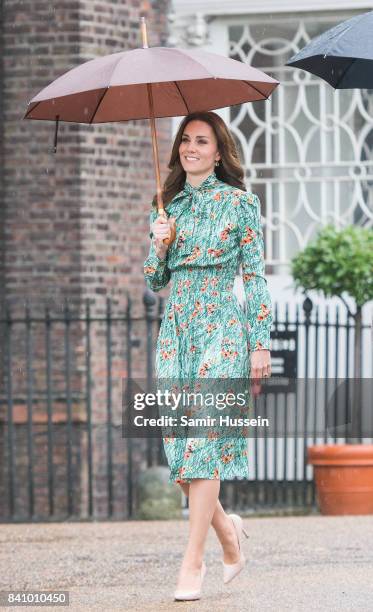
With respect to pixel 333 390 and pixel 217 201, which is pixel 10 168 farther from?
pixel 217 201

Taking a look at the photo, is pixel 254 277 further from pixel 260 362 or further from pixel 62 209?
pixel 62 209

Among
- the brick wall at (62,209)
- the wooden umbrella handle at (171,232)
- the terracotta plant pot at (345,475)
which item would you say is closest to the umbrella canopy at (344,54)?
the wooden umbrella handle at (171,232)

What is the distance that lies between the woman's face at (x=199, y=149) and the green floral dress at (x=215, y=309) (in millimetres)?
124

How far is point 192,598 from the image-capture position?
575 cm

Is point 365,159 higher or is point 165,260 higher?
point 365,159

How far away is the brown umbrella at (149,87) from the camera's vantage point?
18.6 feet

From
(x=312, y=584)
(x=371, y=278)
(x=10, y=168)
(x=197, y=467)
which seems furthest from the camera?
(x=10, y=168)

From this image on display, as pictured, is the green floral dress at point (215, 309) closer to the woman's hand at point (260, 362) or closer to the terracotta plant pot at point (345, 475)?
the woman's hand at point (260, 362)

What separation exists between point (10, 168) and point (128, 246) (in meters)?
1.07

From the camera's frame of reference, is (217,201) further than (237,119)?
No

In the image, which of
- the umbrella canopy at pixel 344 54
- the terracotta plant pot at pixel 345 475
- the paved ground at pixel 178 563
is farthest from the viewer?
the terracotta plant pot at pixel 345 475

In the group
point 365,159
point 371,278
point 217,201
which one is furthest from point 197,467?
point 365,159

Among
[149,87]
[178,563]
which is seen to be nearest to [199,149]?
[149,87]

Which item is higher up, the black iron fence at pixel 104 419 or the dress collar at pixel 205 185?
the dress collar at pixel 205 185
